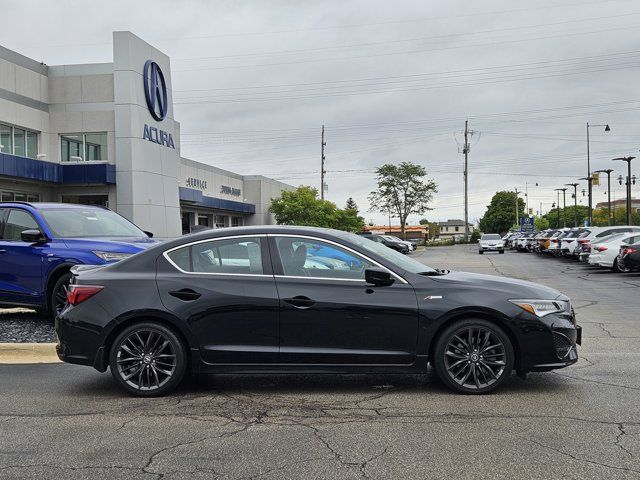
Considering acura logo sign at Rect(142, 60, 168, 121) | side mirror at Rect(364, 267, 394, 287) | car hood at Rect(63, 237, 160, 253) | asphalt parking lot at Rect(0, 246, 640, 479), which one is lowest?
asphalt parking lot at Rect(0, 246, 640, 479)

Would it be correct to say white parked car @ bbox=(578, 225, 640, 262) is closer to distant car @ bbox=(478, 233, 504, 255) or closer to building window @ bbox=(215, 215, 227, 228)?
distant car @ bbox=(478, 233, 504, 255)

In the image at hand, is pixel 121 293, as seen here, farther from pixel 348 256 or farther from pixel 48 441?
pixel 348 256

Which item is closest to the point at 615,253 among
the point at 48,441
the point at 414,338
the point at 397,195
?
the point at 414,338

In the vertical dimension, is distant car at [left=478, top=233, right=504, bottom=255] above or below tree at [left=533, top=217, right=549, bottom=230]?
below

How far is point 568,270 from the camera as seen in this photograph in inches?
993

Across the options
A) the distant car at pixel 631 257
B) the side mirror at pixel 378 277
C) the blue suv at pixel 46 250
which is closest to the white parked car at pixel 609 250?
the distant car at pixel 631 257

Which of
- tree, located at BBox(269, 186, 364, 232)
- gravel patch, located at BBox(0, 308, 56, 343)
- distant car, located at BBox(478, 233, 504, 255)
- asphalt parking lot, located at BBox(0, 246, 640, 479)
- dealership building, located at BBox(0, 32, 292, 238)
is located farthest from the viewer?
tree, located at BBox(269, 186, 364, 232)

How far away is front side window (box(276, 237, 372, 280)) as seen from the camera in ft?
19.4

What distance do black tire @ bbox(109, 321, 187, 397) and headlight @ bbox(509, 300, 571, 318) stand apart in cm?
314

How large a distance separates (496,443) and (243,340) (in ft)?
7.95

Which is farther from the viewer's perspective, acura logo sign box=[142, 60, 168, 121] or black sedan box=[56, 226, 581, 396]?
acura logo sign box=[142, 60, 168, 121]

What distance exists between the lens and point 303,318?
19.0 ft

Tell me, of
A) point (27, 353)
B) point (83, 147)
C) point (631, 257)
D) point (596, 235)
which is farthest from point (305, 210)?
point (27, 353)

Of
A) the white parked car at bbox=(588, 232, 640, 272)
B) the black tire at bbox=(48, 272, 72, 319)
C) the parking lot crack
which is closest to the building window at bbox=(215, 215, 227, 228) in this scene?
the white parked car at bbox=(588, 232, 640, 272)
